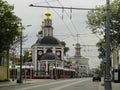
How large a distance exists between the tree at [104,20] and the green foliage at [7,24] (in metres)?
16.6

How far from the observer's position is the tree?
42188 millimetres

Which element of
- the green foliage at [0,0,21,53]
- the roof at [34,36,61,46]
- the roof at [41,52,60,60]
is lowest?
the roof at [41,52,60,60]

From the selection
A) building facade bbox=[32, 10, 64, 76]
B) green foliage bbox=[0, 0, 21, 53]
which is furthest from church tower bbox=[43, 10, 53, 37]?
green foliage bbox=[0, 0, 21, 53]

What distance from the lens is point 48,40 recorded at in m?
161

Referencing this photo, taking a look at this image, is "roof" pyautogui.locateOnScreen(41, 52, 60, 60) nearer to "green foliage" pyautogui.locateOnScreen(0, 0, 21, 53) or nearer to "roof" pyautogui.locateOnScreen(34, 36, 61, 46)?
"roof" pyautogui.locateOnScreen(34, 36, 61, 46)

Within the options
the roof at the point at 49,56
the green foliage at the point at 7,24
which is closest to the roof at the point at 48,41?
the roof at the point at 49,56

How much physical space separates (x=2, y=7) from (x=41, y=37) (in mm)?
110459

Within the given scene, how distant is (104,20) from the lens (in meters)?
43.4

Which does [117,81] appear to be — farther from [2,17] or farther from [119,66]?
[2,17]

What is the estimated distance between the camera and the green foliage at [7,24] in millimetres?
58125

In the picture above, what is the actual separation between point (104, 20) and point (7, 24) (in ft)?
61.4

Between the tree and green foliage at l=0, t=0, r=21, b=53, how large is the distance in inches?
652

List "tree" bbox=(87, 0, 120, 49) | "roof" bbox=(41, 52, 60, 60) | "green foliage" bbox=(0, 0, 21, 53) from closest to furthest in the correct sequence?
1. "tree" bbox=(87, 0, 120, 49)
2. "green foliage" bbox=(0, 0, 21, 53)
3. "roof" bbox=(41, 52, 60, 60)

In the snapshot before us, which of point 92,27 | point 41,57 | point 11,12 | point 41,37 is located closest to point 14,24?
point 11,12
